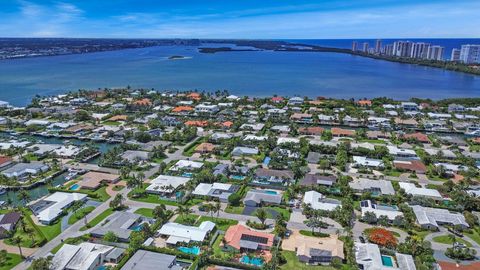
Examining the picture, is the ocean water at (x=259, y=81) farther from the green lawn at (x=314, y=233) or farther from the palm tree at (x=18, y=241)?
the green lawn at (x=314, y=233)

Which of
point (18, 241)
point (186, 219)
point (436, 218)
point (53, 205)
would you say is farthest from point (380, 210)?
point (53, 205)

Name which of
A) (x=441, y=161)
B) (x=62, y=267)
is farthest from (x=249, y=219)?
(x=441, y=161)

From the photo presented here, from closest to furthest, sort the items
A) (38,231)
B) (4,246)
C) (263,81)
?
(4,246)
(38,231)
(263,81)

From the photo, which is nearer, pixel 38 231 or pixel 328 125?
pixel 38 231

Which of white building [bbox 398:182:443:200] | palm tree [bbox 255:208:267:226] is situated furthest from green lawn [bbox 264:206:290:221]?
white building [bbox 398:182:443:200]

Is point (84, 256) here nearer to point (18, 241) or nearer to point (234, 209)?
point (18, 241)

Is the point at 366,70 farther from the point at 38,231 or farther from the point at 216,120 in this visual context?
the point at 38,231
